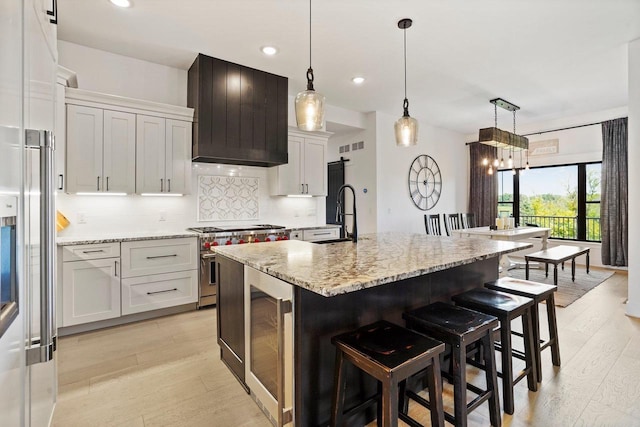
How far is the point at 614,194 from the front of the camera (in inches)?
216

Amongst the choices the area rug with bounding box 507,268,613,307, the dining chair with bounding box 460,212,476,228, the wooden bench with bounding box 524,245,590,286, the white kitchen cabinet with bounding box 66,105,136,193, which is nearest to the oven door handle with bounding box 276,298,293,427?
the white kitchen cabinet with bounding box 66,105,136,193

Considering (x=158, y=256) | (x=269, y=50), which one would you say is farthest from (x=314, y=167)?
(x=158, y=256)

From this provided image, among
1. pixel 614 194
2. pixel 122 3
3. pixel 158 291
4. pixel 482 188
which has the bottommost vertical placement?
pixel 158 291

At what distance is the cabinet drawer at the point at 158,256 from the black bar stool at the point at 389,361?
255cm

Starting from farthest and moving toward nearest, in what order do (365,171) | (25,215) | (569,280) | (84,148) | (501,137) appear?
(365,171)
(501,137)
(569,280)
(84,148)
(25,215)

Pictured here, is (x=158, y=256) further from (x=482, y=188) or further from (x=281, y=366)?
(x=482, y=188)

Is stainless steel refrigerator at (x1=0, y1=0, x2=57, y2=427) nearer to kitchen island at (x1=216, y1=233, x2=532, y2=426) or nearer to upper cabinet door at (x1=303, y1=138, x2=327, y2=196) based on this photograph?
kitchen island at (x1=216, y1=233, x2=532, y2=426)

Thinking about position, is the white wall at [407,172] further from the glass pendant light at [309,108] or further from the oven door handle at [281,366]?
the oven door handle at [281,366]

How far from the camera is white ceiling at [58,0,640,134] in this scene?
9.10 ft

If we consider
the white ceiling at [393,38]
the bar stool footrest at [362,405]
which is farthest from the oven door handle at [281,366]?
the white ceiling at [393,38]

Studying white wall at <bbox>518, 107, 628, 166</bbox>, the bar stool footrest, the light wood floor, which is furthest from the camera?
white wall at <bbox>518, 107, 628, 166</bbox>

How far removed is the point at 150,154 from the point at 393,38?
114 inches

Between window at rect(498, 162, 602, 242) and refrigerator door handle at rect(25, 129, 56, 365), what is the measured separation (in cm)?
777

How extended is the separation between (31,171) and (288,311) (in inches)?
44.9
